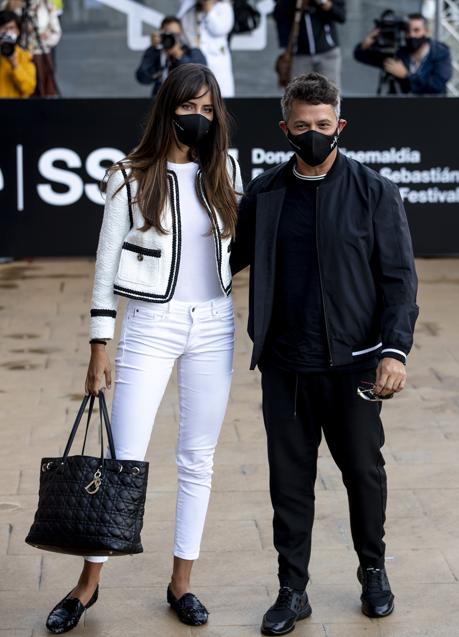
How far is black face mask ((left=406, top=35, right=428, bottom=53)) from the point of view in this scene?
40.5ft

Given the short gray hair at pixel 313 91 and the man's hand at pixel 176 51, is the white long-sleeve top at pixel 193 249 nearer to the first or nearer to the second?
the short gray hair at pixel 313 91

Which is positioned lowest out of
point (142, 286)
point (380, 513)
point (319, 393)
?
point (380, 513)

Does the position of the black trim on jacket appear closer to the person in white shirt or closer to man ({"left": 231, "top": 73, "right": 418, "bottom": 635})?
man ({"left": 231, "top": 73, "right": 418, "bottom": 635})

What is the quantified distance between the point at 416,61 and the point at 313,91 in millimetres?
8609

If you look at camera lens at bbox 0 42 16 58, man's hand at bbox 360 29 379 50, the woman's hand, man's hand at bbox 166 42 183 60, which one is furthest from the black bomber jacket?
man's hand at bbox 360 29 379 50

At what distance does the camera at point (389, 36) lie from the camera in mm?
12680

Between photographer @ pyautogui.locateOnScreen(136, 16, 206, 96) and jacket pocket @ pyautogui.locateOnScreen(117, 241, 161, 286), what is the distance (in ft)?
25.1

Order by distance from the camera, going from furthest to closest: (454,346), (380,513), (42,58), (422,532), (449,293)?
(42,58), (449,293), (454,346), (422,532), (380,513)

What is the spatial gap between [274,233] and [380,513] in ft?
3.66

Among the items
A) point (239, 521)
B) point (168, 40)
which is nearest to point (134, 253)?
point (239, 521)

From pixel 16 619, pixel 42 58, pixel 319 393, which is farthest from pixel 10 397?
pixel 42 58

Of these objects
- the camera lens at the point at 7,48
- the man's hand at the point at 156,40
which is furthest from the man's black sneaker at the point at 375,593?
the man's hand at the point at 156,40

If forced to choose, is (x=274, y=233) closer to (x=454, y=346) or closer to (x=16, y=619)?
(x=16, y=619)

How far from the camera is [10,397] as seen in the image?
24.0ft
